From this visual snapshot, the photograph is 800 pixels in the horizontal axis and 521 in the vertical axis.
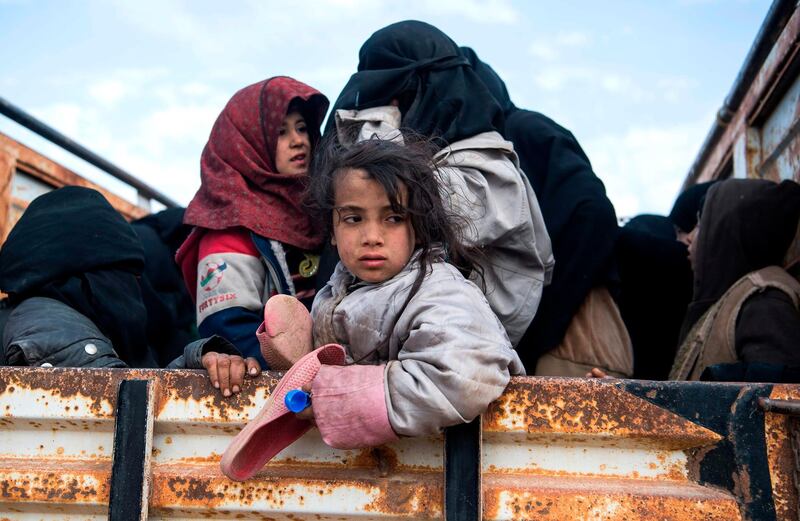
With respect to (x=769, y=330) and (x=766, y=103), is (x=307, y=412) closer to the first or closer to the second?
(x=769, y=330)

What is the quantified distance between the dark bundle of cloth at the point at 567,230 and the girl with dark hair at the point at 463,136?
14 cm

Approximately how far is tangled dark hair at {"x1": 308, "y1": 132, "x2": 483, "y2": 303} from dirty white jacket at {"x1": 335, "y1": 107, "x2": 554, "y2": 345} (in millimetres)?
151

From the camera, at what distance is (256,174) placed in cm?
249

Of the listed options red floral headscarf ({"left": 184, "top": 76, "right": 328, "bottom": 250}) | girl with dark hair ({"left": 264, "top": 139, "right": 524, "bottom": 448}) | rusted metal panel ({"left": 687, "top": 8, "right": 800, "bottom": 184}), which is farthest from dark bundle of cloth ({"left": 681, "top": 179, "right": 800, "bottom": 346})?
red floral headscarf ({"left": 184, "top": 76, "right": 328, "bottom": 250})

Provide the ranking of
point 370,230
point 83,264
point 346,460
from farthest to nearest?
point 83,264, point 370,230, point 346,460

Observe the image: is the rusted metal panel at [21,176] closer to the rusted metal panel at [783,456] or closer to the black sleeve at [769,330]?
the black sleeve at [769,330]

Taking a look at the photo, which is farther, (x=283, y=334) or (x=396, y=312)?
(x=283, y=334)

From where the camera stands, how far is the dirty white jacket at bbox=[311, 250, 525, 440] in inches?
55.0

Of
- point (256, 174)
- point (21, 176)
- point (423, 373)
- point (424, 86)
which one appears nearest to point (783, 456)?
point (423, 373)

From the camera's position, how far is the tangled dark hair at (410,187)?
177 centimetres

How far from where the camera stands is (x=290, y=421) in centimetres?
149

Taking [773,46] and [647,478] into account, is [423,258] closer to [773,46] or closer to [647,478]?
[647,478]

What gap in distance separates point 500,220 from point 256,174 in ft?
2.69

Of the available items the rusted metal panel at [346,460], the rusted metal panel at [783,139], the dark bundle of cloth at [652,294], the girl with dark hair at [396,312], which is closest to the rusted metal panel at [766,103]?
the rusted metal panel at [783,139]
